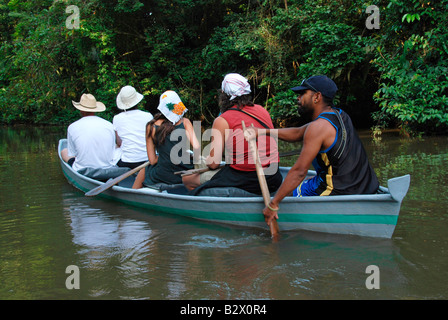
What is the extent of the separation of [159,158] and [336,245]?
2.52 m

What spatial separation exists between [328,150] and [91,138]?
384cm

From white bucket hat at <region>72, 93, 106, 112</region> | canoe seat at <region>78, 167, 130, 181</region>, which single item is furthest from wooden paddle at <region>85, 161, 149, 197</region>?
white bucket hat at <region>72, 93, 106, 112</region>

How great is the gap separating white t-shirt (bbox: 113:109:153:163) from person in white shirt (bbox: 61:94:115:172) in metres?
0.20

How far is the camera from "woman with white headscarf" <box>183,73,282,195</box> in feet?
14.1

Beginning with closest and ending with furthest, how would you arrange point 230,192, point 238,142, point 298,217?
point 298,217, point 238,142, point 230,192

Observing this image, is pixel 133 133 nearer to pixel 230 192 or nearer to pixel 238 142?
pixel 230 192

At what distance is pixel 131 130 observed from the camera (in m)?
6.23

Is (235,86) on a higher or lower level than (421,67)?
lower

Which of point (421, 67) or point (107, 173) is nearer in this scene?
point (107, 173)

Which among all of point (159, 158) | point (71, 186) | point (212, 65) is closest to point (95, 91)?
point (212, 65)

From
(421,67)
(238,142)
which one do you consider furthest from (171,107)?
(421,67)

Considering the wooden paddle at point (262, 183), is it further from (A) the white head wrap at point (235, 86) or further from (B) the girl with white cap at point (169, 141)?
(B) the girl with white cap at point (169, 141)

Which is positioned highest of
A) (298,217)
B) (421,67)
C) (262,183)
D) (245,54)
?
(245,54)

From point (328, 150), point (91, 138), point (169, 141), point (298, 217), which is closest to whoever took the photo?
point (328, 150)
